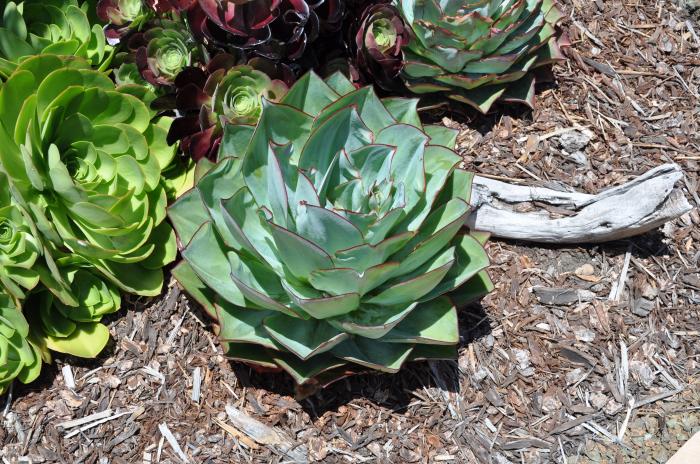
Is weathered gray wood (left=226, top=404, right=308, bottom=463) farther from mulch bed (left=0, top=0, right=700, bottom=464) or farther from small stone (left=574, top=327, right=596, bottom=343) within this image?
small stone (left=574, top=327, right=596, bottom=343)

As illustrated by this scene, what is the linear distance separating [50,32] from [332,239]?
1248 millimetres

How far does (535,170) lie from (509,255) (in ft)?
1.07

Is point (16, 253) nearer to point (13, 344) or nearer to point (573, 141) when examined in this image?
point (13, 344)

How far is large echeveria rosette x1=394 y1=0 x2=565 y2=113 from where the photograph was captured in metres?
2.11

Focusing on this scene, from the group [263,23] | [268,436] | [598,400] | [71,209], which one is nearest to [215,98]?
[263,23]

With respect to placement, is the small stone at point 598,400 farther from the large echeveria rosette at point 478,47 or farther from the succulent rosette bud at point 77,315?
the succulent rosette bud at point 77,315

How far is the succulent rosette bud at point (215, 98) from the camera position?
1.98 m

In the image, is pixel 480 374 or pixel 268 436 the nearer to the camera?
pixel 268 436

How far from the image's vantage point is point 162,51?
6.91 feet

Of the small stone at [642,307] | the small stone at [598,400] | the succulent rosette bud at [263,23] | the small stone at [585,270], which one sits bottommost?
the small stone at [598,400]

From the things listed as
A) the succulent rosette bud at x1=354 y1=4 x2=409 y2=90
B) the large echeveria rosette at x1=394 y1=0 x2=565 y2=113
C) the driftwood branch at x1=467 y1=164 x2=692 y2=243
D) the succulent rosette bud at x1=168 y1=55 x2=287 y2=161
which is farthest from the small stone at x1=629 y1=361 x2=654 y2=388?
the succulent rosette bud at x1=168 y1=55 x2=287 y2=161

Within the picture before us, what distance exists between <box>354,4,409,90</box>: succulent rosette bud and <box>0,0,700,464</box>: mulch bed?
0.37 meters

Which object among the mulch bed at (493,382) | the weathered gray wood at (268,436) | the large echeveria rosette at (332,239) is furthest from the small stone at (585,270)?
the weathered gray wood at (268,436)

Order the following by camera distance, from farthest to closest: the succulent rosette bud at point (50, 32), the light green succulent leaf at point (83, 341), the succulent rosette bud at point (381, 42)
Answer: the succulent rosette bud at point (381, 42)
the succulent rosette bud at point (50, 32)
the light green succulent leaf at point (83, 341)
